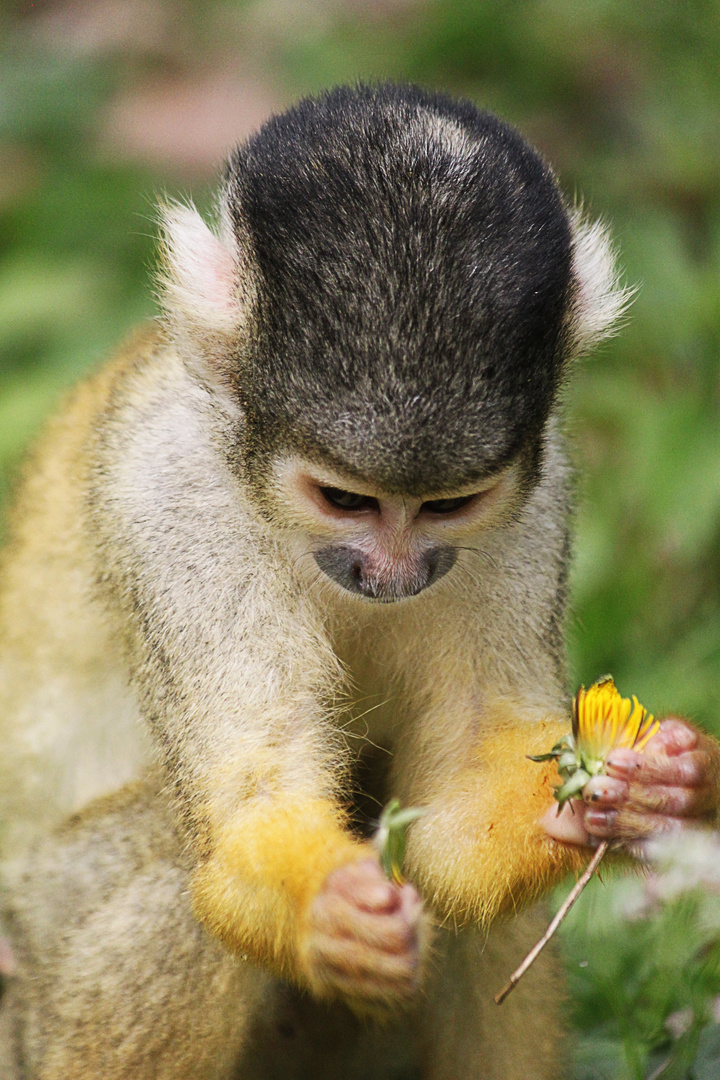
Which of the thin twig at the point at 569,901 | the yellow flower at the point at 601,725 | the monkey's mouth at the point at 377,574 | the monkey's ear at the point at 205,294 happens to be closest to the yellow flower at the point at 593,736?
the yellow flower at the point at 601,725

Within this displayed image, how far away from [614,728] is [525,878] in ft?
1.40

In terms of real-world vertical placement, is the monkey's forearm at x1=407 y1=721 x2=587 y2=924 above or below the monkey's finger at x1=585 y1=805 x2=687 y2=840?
below

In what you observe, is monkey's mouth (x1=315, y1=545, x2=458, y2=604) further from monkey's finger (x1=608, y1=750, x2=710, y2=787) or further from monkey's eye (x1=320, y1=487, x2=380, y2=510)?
monkey's finger (x1=608, y1=750, x2=710, y2=787)

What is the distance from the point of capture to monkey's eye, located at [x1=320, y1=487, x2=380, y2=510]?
2.88 metres

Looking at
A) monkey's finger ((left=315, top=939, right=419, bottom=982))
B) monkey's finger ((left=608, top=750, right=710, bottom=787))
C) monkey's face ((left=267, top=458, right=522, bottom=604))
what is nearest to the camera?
monkey's finger ((left=315, top=939, right=419, bottom=982))

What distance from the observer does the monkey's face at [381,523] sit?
2842 millimetres

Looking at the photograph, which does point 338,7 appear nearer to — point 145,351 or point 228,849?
point 145,351

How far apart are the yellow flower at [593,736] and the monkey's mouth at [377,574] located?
42 cm

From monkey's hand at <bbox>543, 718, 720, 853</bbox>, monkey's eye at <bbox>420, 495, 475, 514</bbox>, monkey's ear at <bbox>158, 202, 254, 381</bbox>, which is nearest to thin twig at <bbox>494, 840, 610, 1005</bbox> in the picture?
monkey's hand at <bbox>543, 718, 720, 853</bbox>

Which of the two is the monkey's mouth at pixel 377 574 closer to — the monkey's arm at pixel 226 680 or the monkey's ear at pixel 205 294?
the monkey's arm at pixel 226 680

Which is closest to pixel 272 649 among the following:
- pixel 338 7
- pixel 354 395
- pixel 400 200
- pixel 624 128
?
pixel 354 395

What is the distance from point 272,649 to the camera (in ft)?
9.99

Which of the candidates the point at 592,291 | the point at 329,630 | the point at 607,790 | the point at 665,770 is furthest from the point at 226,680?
the point at 592,291

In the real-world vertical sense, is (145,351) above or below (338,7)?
below
